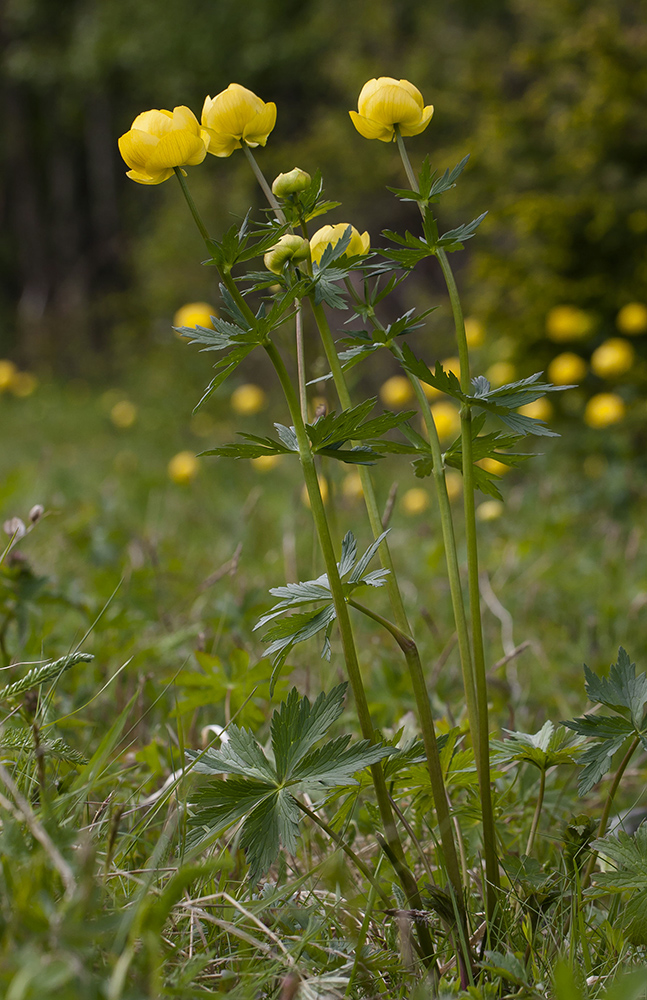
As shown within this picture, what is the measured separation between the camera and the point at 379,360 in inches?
200

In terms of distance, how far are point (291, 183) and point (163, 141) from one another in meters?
0.10

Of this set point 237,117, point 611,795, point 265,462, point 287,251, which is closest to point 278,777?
point 611,795

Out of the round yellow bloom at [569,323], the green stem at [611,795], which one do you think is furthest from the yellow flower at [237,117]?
the round yellow bloom at [569,323]

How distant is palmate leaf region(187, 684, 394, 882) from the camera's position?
572mm

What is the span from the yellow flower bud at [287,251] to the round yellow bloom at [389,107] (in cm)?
11

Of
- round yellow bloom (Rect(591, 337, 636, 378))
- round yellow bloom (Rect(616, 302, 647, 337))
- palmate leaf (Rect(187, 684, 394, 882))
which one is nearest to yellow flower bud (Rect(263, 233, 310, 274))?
palmate leaf (Rect(187, 684, 394, 882))

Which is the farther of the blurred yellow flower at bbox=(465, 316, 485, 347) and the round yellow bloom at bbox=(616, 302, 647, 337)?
Result: the blurred yellow flower at bbox=(465, 316, 485, 347)

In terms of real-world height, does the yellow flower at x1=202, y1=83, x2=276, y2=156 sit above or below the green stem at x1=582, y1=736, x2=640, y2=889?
above

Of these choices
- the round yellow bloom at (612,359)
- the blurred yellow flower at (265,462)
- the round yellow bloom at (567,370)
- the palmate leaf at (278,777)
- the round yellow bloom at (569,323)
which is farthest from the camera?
the round yellow bloom at (569,323)

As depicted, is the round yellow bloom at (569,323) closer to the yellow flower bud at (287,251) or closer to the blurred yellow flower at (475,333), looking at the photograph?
the blurred yellow flower at (475,333)

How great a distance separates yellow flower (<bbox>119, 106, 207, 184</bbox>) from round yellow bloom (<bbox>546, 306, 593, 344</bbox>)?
2.45 m

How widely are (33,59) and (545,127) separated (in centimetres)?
806

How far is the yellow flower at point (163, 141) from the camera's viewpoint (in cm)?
58

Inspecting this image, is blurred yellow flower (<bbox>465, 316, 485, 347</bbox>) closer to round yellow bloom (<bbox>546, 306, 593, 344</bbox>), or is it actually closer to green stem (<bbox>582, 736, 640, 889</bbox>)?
round yellow bloom (<bbox>546, 306, 593, 344</bbox>)
